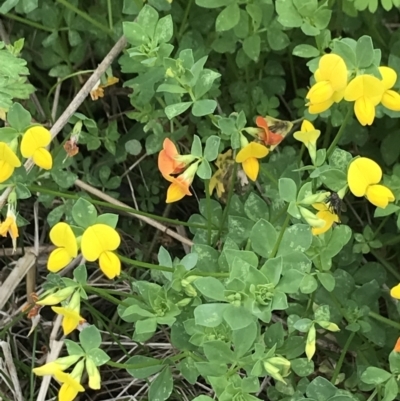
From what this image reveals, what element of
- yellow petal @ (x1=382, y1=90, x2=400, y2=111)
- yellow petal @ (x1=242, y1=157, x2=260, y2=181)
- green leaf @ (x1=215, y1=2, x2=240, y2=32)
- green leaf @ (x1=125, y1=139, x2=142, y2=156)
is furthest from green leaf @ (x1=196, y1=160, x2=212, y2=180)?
green leaf @ (x1=125, y1=139, x2=142, y2=156)

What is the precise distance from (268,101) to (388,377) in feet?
2.55

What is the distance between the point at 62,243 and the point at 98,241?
0.06m

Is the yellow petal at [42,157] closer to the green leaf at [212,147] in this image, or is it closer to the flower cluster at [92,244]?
the flower cluster at [92,244]

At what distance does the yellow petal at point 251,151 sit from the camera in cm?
130

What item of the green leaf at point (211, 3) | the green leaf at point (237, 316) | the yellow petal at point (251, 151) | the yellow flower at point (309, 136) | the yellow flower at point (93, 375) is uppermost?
the green leaf at point (211, 3)

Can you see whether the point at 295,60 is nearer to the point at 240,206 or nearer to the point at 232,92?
the point at 232,92

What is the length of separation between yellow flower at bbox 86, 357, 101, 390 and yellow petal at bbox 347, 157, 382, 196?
0.53 metres

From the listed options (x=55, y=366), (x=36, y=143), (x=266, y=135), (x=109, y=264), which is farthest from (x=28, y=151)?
(x=266, y=135)

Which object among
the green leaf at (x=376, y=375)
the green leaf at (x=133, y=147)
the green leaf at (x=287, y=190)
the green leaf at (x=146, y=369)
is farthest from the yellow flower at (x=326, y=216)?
the green leaf at (x=133, y=147)

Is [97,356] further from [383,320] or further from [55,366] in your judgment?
[383,320]

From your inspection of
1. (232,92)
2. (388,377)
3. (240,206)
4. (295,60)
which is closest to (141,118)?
(232,92)

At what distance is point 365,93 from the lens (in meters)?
1.08

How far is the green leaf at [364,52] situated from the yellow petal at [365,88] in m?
0.05

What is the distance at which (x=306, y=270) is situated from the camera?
1.18 metres
